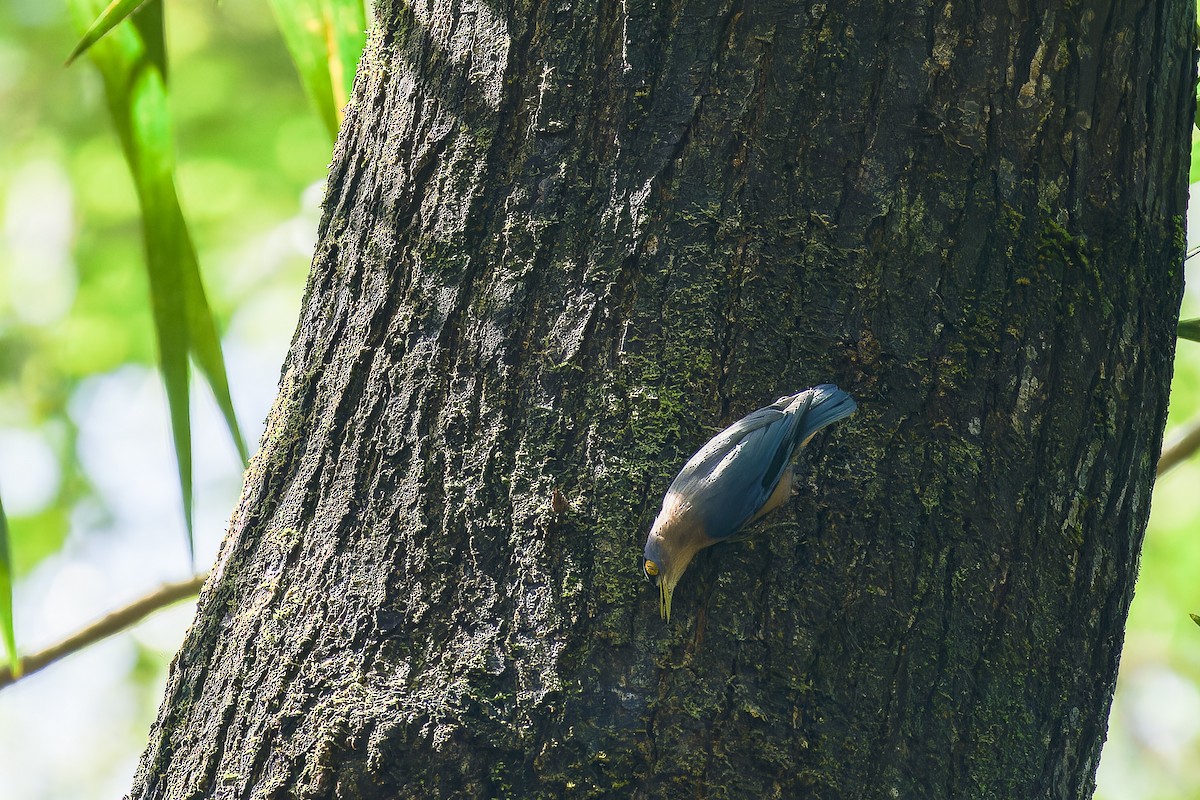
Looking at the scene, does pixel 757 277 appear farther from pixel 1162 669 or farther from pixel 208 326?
pixel 1162 669

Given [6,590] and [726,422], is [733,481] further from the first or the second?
[6,590]

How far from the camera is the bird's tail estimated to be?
42.0 inches

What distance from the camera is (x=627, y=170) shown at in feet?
3.91

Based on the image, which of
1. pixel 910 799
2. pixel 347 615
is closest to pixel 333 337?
pixel 347 615

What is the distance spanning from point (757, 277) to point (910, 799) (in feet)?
1.92

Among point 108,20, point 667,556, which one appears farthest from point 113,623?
point 667,556

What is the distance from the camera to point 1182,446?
2252mm

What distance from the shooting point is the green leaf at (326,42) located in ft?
6.27

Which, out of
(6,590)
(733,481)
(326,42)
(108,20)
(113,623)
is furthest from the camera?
(113,623)

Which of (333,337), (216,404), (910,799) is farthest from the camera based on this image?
(216,404)

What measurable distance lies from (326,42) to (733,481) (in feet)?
4.47

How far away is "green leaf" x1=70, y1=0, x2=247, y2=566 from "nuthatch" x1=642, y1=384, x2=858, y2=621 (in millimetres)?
914

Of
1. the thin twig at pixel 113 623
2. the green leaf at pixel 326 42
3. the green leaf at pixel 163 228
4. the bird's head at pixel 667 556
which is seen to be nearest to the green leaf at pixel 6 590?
the green leaf at pixel 163 228

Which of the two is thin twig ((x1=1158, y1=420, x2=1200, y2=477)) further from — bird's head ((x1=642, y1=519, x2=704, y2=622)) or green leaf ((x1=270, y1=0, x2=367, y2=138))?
green leaf ((x1=270, y1=0, x2=367, y2=138))
